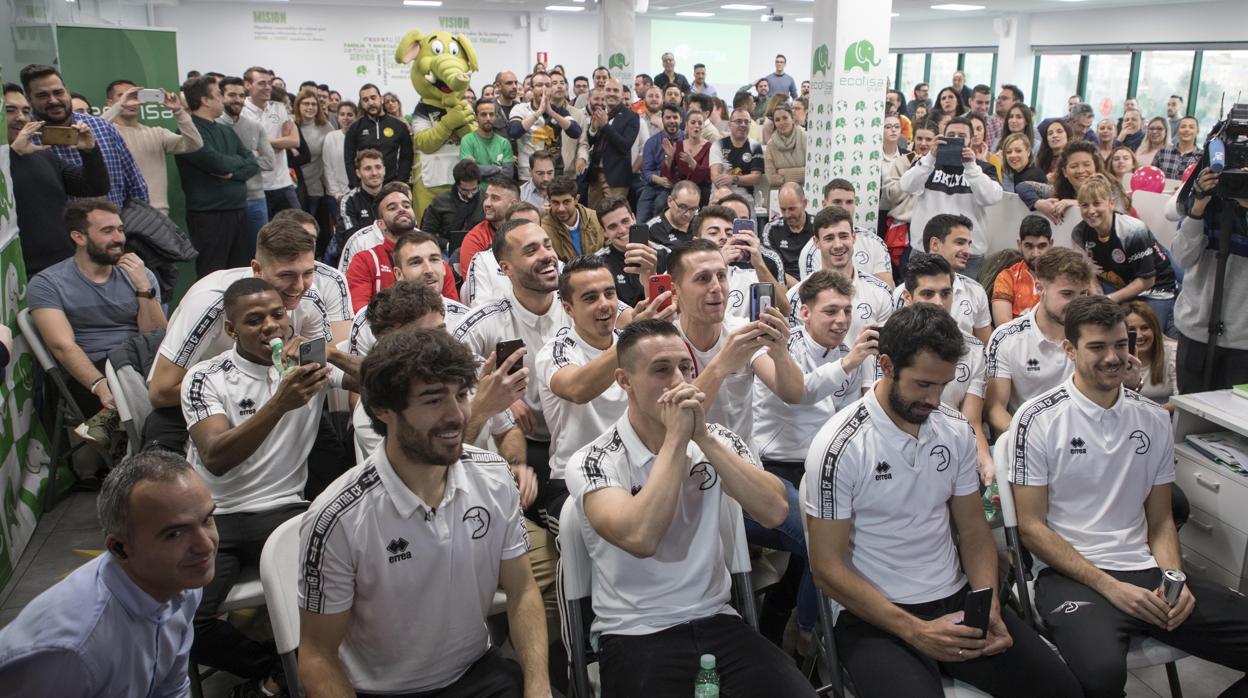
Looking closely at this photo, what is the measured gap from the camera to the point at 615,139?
816 cm

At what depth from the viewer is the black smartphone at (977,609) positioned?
2.25 meters

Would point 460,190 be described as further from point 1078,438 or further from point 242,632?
point 1078,438

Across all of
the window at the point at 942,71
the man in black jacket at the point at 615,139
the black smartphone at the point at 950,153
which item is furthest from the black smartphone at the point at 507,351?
the window at the point at 942,71

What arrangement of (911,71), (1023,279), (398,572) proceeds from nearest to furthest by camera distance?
(398,572)
(1023,279)
(911,71)

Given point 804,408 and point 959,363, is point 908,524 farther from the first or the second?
point 959,363

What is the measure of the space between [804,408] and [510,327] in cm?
117

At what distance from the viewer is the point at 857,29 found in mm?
6566

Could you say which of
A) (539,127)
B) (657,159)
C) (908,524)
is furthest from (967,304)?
(539,127)

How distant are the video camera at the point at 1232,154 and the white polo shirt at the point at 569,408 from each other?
259cm

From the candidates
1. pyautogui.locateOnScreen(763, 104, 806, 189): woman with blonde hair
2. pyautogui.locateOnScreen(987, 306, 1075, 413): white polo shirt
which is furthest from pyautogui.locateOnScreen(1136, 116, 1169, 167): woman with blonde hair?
pyautogui.locateOnScreen(987, 306, 1075, 413): white polo shirt

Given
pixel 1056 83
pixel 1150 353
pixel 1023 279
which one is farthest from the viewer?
pixel 1056 83

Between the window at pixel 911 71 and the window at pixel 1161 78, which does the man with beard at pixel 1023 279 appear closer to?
the window at pixel 1161 78

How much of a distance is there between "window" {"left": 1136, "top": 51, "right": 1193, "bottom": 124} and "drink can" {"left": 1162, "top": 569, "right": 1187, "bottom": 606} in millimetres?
14302

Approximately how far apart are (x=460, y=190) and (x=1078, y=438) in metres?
4.45
